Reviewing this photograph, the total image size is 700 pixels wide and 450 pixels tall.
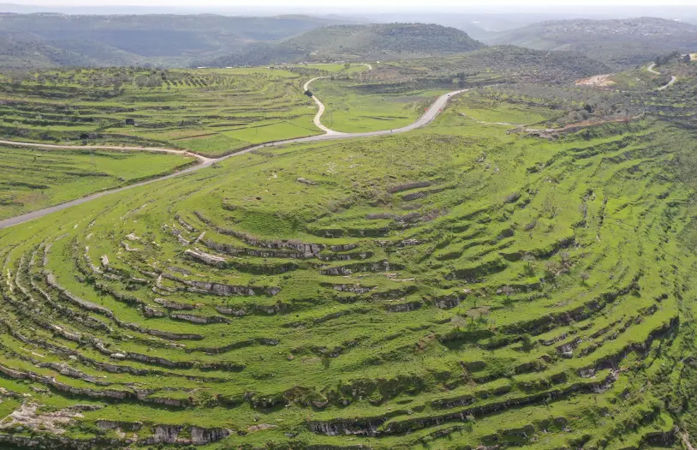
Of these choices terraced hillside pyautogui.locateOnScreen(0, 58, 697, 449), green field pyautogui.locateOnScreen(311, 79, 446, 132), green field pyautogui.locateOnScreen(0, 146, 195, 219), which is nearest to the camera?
terraced hillside pyautogui.locateOnScreen(0, 58, 697, 449)

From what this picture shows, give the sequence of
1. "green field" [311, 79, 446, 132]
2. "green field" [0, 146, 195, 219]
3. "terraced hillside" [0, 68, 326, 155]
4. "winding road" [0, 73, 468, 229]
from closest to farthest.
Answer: "winding road" [0, 73, 468, 229]
"green field" [0, 146, 195, 219]
"terraced hillside" [0, 68, 326, 155]
"green field" [311, 79, 446, 132]

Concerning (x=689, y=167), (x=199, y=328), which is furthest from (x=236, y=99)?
(x=689, y=167)

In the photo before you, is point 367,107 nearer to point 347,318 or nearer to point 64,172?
point 64,172

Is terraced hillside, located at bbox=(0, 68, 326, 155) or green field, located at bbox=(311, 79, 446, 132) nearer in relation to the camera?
terraced hillside, located at bbox=(0, 68, 326, 155)

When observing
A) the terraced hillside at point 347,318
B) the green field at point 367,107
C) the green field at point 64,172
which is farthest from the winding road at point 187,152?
the terraced hillside at point 347,318

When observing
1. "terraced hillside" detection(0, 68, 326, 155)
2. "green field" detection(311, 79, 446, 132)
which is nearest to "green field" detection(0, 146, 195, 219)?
"terraced hillside" detection(0, 68, 326, 155)

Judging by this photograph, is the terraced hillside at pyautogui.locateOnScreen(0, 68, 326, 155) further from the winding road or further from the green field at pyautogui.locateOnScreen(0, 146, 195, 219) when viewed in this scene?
the green field at pyautogui.locateOnScreen(0, 146, 195, 219)

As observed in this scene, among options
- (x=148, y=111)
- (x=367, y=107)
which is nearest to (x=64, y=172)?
(x=148, y=111)

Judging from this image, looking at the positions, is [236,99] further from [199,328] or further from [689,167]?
[689,167]

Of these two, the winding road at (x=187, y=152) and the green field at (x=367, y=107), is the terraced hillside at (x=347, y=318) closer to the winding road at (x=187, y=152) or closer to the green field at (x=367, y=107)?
the winding road at (x=187, y=152)
